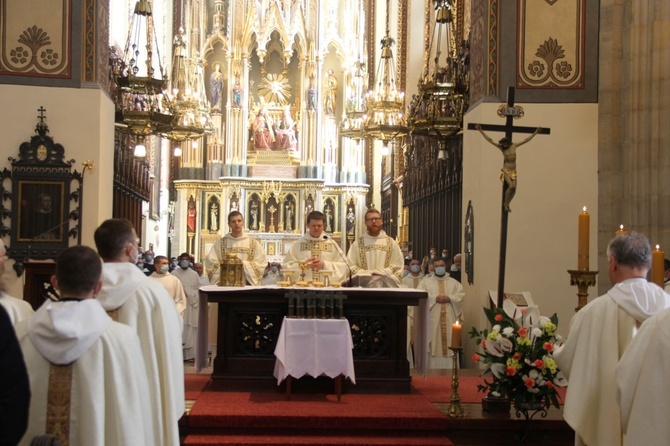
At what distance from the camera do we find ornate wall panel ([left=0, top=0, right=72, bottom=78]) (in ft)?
40.5

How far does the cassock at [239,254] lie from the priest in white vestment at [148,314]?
4677mm

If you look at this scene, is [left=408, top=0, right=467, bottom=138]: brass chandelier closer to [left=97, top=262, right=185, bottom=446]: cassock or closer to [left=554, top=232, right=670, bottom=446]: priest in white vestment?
[left=554, top=232, right=670, bottom=446]: priest in white vestment

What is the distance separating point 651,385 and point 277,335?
557 cm

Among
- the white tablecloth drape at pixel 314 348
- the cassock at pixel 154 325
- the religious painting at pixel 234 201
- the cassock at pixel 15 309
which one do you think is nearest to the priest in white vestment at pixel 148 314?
the cassock at pixel 154 325

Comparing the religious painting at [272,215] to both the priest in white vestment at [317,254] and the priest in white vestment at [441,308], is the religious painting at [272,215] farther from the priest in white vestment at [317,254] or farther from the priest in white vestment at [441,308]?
the priest in white vestment at [317,254]

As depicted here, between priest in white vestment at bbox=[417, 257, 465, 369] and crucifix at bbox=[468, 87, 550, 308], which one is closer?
crucifix at bbox=[468, 87, 550, 308]

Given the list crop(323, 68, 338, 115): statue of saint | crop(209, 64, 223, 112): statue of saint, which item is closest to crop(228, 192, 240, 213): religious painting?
crop(209, 64, 223, 112): statue of saint

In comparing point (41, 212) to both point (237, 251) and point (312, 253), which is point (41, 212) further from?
point (312, 253)

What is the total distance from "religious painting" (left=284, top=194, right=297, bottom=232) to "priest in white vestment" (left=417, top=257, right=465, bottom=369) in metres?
15.5

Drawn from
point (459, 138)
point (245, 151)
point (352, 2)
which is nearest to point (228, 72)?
point (245, 151)

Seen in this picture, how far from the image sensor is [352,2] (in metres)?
30.3

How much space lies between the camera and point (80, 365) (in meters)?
4.11

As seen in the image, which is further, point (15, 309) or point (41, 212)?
point (41, 212)

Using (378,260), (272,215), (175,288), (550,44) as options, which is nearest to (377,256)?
(378,260)
